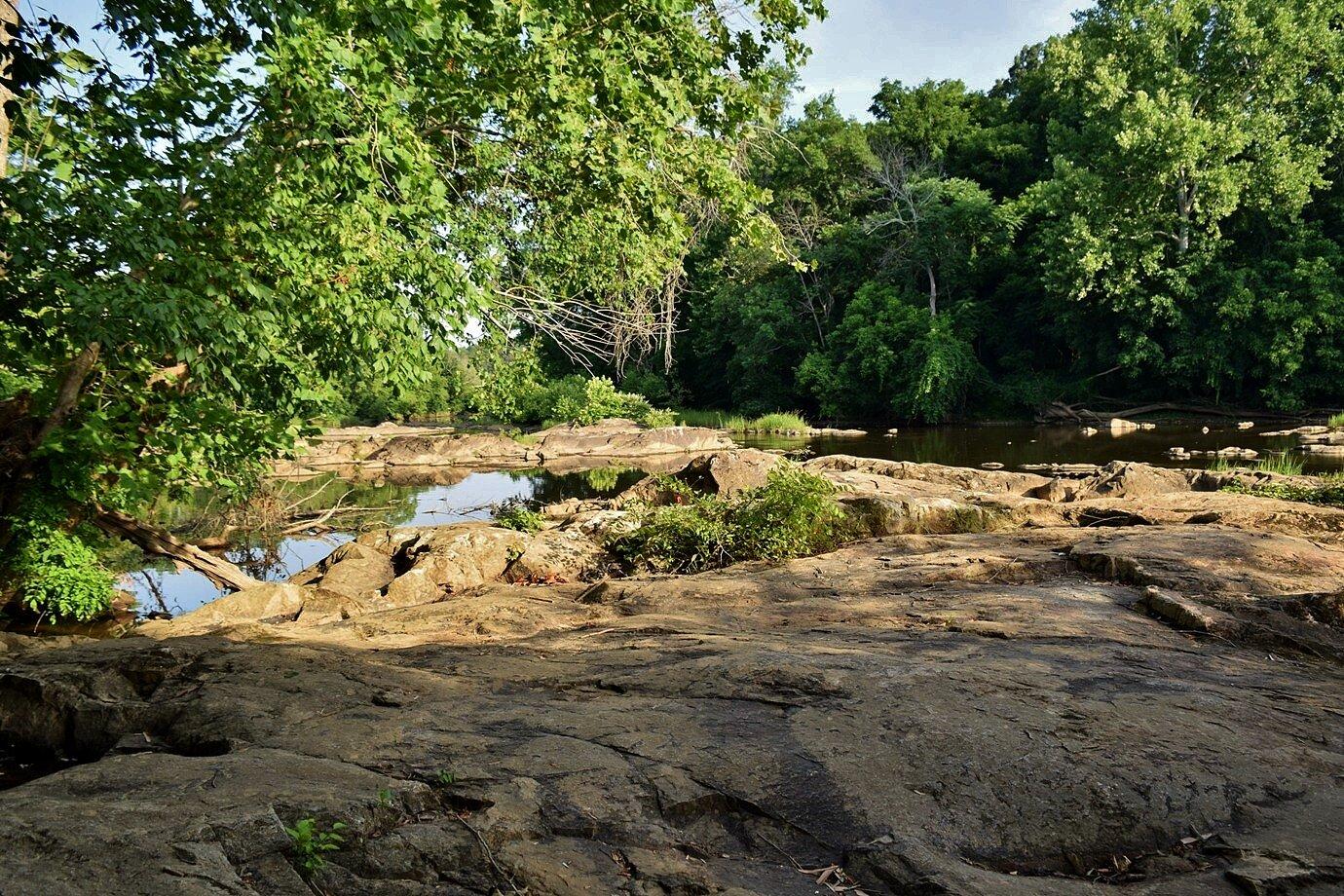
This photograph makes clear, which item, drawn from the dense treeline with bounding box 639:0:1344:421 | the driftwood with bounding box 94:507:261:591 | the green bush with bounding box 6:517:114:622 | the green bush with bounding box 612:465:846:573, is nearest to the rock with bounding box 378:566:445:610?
the driftwood with bounding box 94:507:261:591

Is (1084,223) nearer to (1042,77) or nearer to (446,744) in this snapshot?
(1042,77)

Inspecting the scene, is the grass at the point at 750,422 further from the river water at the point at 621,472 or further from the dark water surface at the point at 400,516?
the dark water surface at the point at 400,516

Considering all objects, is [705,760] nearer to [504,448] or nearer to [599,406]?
[504,448]

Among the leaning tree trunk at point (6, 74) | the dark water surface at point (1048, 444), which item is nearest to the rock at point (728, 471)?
the leaning tree trunk at point (6, 74)

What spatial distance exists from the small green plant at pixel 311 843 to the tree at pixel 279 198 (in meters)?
3.07

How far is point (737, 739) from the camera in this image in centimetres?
388

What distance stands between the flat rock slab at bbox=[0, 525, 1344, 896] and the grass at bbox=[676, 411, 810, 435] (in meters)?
31.3

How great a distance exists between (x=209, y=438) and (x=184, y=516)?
8.91 m

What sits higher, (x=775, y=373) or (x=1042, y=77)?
(x=1042, y=77)

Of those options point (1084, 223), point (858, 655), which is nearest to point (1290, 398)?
point (1084, 223)

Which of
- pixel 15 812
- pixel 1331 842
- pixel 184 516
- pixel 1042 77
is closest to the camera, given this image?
pixel 15 812

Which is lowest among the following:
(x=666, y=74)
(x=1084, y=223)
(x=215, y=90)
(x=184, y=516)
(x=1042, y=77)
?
(x=184, y=516)

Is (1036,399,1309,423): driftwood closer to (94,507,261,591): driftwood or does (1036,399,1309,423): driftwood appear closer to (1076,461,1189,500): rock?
(1076,461,1189,500): rock

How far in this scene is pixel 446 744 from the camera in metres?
3.72
